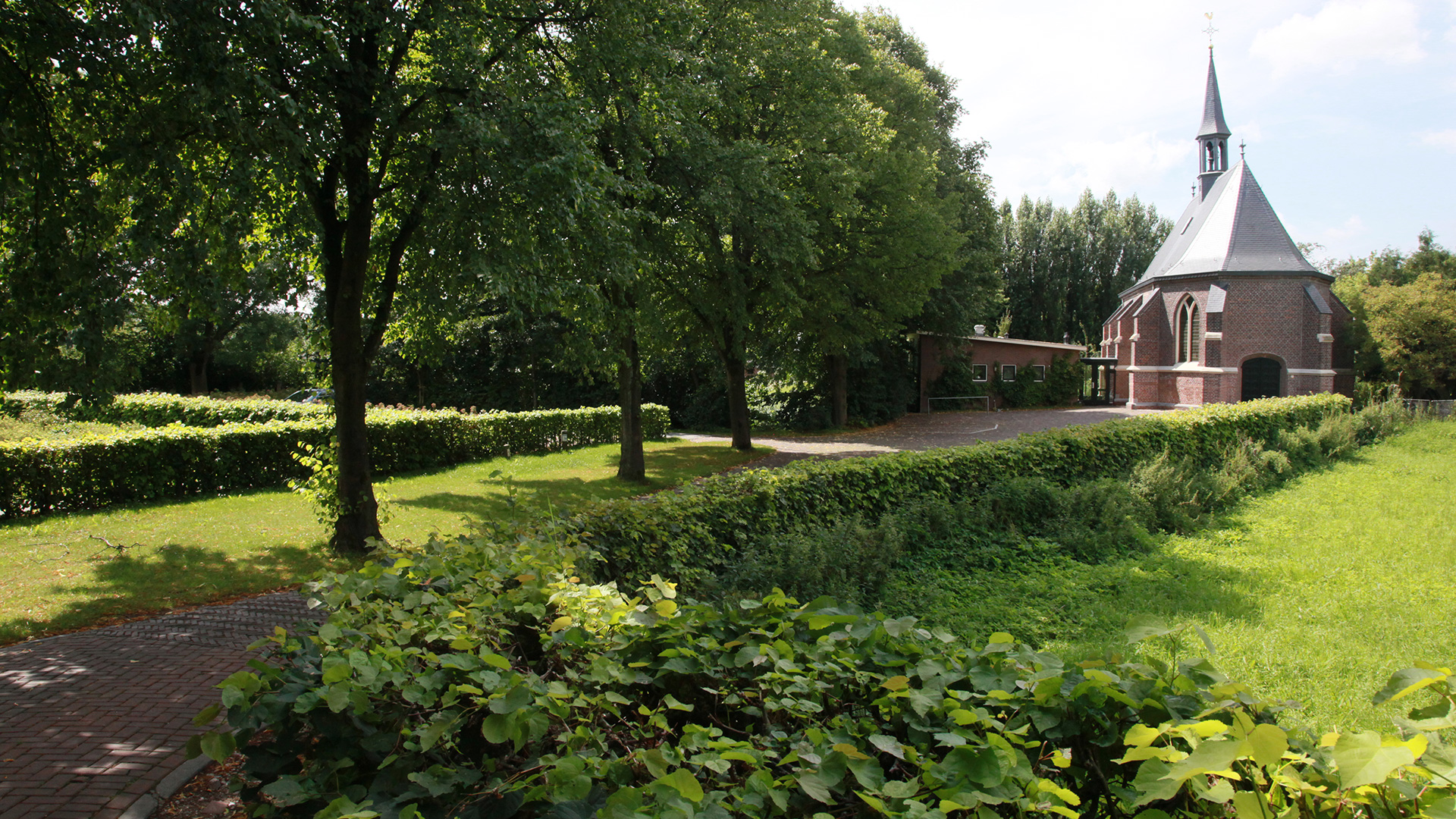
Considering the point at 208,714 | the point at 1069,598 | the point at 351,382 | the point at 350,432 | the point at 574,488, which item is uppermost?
the point at 351,382

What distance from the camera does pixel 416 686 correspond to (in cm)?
222

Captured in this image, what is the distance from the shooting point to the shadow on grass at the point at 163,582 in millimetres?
7160

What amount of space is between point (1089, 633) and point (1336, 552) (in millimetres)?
5012

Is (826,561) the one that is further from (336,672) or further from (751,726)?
(336,672)

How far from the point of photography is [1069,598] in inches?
308

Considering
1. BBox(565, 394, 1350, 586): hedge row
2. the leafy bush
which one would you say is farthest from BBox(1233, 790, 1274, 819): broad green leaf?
BBox(565, 394, 1350, 586): hedge row

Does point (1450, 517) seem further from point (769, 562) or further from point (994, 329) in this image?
point (994, 329)

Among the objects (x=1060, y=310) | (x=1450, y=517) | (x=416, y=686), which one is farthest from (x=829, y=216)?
(x=1060, y=310)

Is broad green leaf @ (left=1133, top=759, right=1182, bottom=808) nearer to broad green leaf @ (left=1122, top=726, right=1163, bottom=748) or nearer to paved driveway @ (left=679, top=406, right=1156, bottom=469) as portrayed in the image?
broad green leaf @ (left=1122, top=726, right=1163, bottom=748)

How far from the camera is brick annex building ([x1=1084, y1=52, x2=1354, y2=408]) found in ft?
110

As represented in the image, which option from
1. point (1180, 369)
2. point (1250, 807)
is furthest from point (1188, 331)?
point (1250, 807)

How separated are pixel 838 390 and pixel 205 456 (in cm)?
2027

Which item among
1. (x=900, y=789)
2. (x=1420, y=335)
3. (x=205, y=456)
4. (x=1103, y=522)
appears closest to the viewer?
(x=900, y=789)

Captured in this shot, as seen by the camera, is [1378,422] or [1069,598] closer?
[1069,598]
